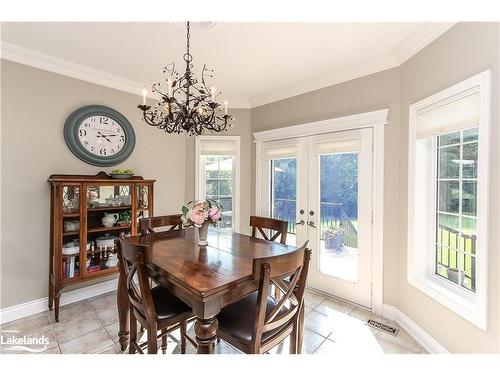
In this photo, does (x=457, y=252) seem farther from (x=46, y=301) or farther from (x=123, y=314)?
(x=46, y=301)

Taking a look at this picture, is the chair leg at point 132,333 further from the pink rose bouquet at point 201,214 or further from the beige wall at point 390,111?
the beige wall at point 390,111

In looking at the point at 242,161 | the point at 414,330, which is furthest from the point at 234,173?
the point at 414,330

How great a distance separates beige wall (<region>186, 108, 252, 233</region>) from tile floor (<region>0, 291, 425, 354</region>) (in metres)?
1.60

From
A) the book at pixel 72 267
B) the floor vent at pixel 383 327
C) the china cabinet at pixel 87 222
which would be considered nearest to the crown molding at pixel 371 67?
the china cabinet at pixel 87 222

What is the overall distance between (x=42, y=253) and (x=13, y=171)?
0.87 metres

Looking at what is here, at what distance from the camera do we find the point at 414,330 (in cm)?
201

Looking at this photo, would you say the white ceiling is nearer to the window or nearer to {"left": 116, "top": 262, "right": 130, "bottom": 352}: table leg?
the window

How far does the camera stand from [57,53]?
7.47 ft

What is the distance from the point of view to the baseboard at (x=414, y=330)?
1.79 m

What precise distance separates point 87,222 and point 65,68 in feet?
5.53

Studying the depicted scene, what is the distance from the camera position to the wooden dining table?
1.20 meters

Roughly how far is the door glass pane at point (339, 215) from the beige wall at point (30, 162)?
2.83m

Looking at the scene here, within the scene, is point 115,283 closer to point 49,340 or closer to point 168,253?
point 49,340
